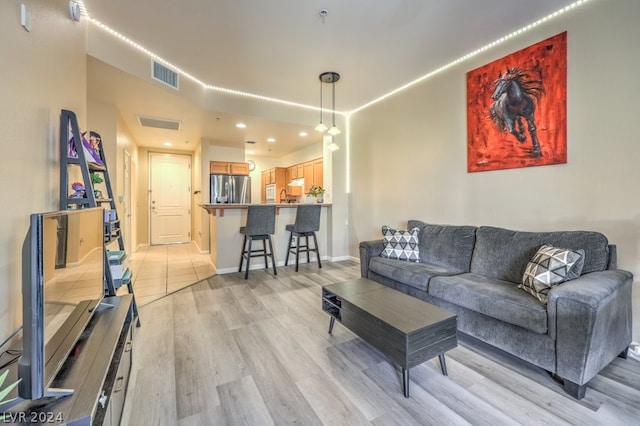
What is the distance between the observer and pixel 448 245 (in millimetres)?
2875

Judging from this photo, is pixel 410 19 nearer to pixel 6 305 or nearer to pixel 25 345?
pixel 25 345

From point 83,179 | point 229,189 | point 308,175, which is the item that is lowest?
point 83,179

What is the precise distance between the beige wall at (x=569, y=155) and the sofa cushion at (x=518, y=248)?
0.25 m

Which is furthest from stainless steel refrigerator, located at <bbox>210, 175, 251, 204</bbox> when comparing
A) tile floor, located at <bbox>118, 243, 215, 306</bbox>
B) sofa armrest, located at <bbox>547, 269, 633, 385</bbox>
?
sofa armrest, located at <bbox>547, 269, 633, 385</bbox>

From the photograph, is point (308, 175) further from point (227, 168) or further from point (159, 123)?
point (159, 123)

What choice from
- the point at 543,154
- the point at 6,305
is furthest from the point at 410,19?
the point at 6,305

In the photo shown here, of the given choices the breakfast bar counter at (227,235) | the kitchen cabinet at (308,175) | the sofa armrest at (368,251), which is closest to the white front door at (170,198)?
the kitchen cabinet at (308,175)

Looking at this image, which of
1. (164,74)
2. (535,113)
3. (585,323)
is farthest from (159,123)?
(585,323)

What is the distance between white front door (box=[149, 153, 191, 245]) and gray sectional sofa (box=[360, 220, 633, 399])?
19.3 feet

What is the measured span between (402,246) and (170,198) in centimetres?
609

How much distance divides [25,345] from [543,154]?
3483 millimetres

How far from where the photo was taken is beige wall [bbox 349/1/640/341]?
6.55 feet

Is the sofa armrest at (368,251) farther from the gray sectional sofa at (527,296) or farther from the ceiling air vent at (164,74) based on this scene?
the ceiling air vent at (164,74)

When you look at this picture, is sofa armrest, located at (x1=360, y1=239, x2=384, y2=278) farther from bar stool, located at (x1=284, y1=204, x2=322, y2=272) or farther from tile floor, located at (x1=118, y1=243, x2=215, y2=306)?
tile floor, located at (x1=118, y1=243, x2=215, y2=306)
